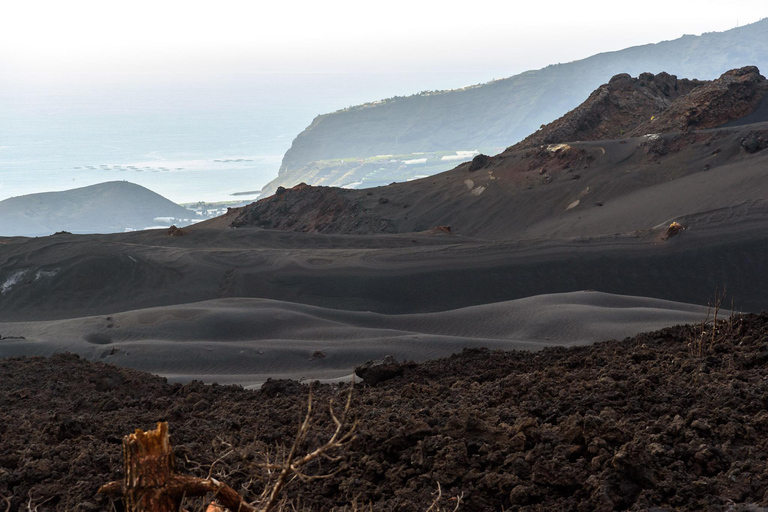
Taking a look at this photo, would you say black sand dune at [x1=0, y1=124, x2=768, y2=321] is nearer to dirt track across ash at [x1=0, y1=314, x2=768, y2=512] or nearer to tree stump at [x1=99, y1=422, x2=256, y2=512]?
dirt track across ash at [x1=0, y1=314, x2=768, y2=512]

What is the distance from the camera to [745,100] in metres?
28.5

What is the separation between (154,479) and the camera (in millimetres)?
1737

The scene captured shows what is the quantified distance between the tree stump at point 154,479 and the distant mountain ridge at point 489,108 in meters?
120

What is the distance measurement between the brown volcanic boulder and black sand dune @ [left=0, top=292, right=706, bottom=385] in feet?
63.3

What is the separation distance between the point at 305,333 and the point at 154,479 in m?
8.39

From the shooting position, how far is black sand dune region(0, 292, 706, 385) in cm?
865

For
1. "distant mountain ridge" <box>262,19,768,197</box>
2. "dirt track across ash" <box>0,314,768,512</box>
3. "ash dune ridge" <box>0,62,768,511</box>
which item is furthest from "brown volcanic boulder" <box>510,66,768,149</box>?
"distant mountain ridge" <box>262,19,768,197</box>

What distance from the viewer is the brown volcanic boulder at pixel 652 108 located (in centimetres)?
2752

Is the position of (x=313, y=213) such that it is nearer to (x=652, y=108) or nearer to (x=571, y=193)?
(x=571, y=193)

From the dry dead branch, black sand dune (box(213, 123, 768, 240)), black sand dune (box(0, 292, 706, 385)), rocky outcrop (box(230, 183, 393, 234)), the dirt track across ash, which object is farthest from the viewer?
rocky outcrop (box(230, 183, 393, 234))

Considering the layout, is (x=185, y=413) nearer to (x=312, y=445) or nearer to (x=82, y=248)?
(x=312, y=445)

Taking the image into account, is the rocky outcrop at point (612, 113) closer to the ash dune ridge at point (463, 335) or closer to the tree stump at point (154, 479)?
the ash dune ridge at point (463, 335)

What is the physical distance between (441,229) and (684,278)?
856cm

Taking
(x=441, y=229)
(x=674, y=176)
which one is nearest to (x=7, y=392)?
(x=441, y=229)
